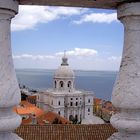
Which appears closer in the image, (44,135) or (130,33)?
(130,33)

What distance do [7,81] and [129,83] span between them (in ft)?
2.88

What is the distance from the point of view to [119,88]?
239 cm

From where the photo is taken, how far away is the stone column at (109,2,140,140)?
2.35m

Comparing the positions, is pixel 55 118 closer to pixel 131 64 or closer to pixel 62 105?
pixel 62 105

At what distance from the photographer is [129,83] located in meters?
2.37

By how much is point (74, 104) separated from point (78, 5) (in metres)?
61.9

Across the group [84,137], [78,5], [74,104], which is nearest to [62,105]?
[74,104]

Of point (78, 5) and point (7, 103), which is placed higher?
point (78, 5)

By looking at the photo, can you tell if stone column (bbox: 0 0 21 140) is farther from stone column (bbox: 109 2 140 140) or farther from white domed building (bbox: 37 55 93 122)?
white domed building (bbox: 37 55 93 122)

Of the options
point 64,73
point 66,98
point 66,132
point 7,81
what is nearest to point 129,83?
point 7,81

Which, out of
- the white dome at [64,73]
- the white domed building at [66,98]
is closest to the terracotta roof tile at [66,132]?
the white domed building at [66,98]

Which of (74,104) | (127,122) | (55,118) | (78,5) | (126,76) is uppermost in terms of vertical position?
(78,5)

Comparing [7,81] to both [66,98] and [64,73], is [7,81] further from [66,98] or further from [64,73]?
[64,73]

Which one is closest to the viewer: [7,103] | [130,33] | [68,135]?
[7,103]
